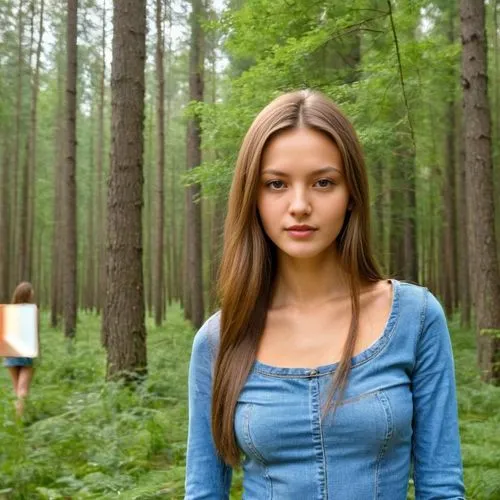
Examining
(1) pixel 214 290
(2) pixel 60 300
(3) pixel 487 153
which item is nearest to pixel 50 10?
(2) pixel 60 300

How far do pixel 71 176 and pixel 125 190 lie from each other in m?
7.84

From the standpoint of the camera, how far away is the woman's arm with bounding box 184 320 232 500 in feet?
5.43

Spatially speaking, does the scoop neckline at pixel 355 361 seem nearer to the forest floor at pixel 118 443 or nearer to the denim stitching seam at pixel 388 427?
the denim stitching seam at pixel 388 427

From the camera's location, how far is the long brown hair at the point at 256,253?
1574mm

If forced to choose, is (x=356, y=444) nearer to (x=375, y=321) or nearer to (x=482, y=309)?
(x=375, y=321)

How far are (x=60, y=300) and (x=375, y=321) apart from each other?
2815 centimetres

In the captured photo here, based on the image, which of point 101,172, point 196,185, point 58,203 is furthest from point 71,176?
point 101,172

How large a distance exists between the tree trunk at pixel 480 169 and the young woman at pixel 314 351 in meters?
7.59

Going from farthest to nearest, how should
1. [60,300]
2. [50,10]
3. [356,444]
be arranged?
1. [60,300]
2. [50,10]
3. [356,444]

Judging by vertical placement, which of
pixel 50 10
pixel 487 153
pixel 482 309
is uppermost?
pixel 50 10

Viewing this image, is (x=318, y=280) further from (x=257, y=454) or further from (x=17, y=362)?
(x=17, y=362)

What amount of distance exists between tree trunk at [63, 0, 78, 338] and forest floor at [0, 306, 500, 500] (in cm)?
642

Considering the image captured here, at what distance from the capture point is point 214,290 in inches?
79.0

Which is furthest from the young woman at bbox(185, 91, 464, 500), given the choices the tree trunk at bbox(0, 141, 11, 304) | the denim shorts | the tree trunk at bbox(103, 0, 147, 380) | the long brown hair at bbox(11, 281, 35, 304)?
the tree trunk at bbox(0, 141, 11, 304)
